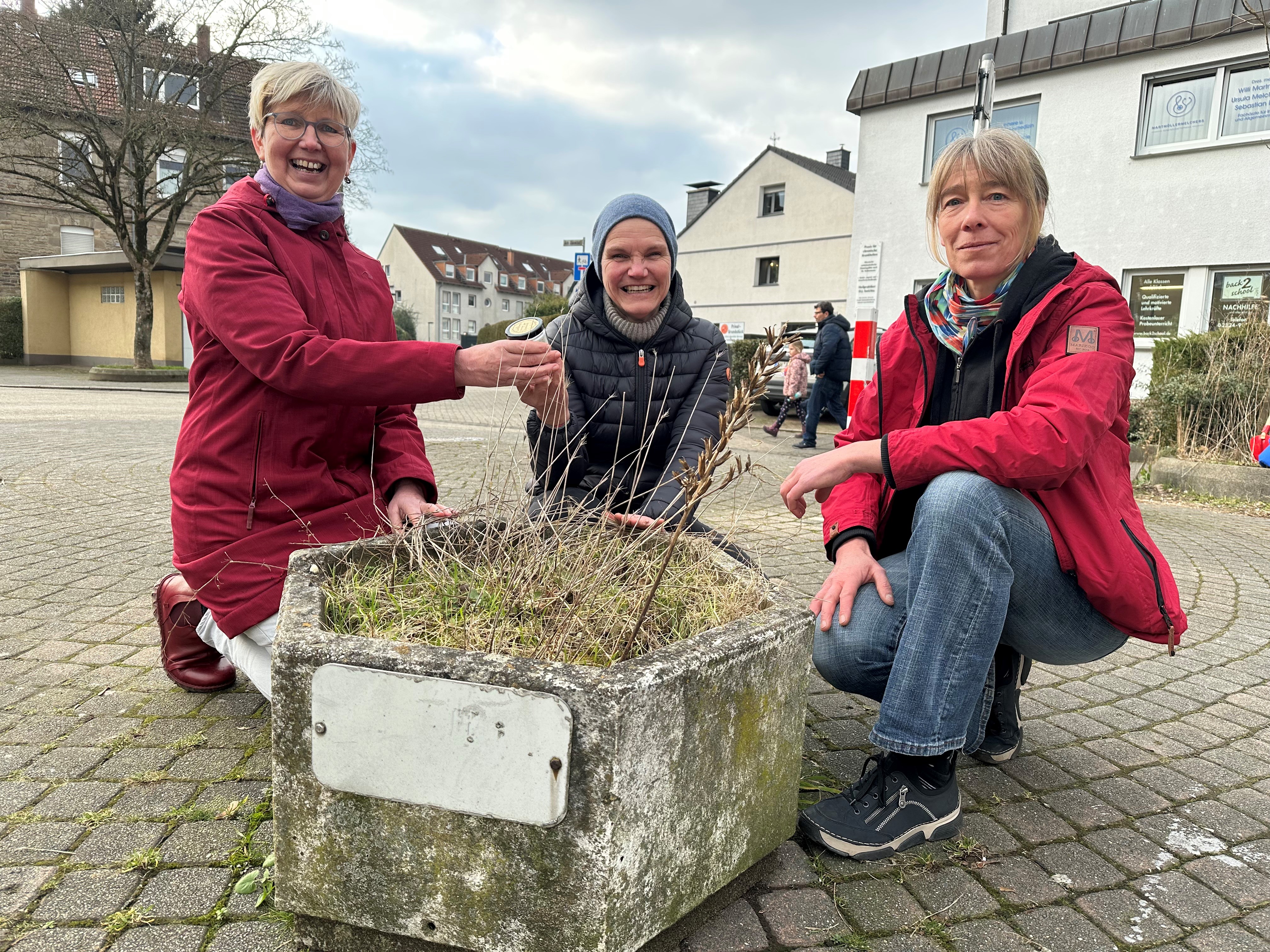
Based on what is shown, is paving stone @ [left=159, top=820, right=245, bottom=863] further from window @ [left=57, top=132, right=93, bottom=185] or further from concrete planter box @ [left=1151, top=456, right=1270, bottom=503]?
window @ [left=57, top=132, right=93, bottom=185]

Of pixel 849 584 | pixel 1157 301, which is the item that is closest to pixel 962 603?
pixel 849 584

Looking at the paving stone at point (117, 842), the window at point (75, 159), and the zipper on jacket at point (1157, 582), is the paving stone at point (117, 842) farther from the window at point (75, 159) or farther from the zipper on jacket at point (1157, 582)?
the window at point (75, 159)

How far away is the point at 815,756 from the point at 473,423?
39.7ft

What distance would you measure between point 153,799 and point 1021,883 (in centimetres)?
223

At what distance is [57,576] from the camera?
4.26m

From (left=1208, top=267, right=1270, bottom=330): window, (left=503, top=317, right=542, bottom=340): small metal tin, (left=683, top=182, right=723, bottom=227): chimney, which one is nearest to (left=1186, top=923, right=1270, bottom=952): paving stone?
(left=503, top=317, right=542, bottom=340): small metal tin

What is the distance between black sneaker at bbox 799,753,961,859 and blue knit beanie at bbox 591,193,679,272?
1930mm

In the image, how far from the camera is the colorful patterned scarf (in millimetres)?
2406

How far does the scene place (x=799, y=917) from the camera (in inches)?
74.6

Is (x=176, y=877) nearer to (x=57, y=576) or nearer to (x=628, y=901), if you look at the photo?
(x=628, y=901)

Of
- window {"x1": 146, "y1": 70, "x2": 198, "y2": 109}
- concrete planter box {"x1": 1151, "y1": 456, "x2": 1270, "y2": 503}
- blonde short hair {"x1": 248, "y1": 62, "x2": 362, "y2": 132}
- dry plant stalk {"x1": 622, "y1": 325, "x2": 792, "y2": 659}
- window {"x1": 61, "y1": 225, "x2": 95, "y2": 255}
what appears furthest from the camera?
window {"x1": 61, "y1": 225, "x2": 95, "y2": 255}

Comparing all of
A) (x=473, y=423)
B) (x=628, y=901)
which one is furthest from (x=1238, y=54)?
(x=628, y=901)

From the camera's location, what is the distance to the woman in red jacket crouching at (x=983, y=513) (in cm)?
209

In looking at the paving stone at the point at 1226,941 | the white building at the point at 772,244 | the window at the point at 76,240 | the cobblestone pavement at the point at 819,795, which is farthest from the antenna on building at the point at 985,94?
the window at the point at 76,240
